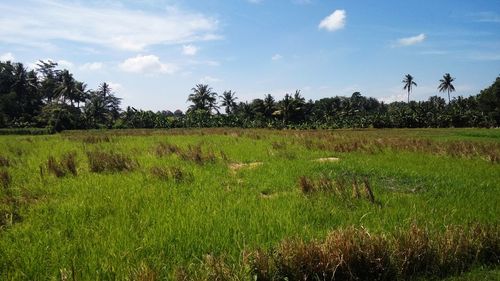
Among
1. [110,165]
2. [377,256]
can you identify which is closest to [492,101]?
[110,165]

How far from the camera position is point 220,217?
21.3ft

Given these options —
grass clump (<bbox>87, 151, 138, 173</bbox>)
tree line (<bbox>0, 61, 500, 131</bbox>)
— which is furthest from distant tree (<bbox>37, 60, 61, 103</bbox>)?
grass clump (<bbox>87, 151, 138, 173</bbox>)

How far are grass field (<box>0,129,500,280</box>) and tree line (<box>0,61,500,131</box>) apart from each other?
46720 millimetres

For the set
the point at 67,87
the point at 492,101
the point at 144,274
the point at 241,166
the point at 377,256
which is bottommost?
the point at 377,256

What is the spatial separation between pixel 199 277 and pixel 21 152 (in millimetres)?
14431

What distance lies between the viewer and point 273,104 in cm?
7225

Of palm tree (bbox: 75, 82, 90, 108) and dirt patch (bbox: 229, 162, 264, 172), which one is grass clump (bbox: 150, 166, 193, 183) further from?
palm tree (bbox: 75, 82, 90, 108)

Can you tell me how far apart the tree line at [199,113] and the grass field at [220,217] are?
46.7m

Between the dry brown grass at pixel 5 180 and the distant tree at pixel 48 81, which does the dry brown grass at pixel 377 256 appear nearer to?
the dry brown grass at pixel 5 180

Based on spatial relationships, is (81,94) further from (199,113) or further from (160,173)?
(160,173)

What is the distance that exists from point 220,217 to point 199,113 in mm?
65803

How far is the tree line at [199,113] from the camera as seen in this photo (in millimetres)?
57625

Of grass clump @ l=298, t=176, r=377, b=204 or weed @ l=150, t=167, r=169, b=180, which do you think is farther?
weed @ l=150, t=167, r=169, b=180

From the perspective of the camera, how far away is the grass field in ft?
15.6
